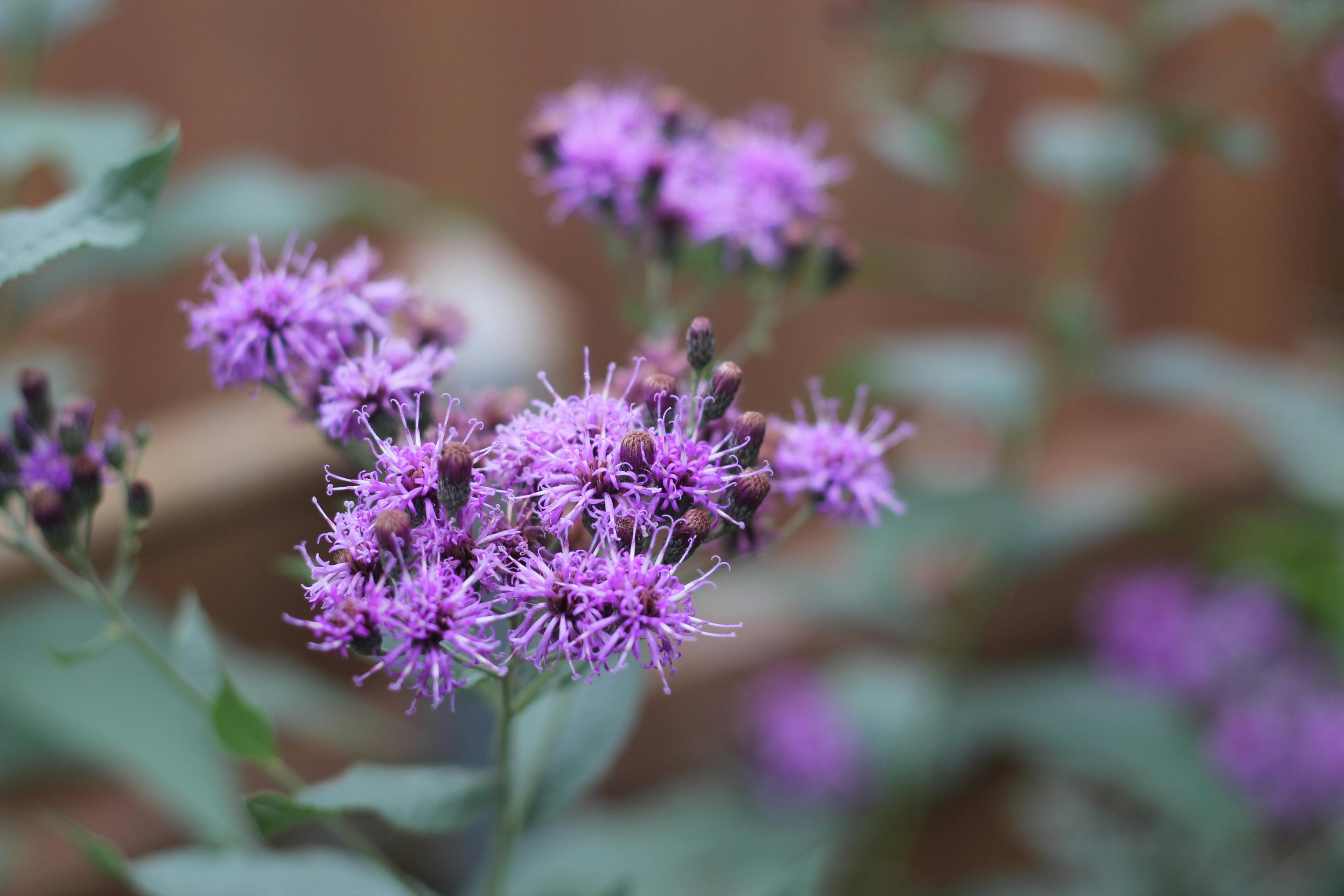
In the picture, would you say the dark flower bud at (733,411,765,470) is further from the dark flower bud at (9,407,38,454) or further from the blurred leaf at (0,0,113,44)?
the blurred leaf at (0,0,113,44)

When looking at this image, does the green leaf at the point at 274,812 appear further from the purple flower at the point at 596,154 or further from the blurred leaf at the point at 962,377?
the blurred leaf at the point at 962,377

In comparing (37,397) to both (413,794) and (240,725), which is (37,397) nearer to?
(240,725)

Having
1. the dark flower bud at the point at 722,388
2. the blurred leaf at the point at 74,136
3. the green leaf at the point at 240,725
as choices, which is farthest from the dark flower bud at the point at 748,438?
the blurred leaf at the point at 74,136

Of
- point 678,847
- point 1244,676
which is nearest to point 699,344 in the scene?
point 678,847

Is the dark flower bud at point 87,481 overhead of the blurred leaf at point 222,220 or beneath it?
beneath

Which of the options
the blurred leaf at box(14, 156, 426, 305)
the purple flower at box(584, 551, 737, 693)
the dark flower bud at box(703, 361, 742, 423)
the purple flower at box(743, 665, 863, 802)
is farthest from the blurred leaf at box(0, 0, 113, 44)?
the purple flower at box(743, 665, 863, 802)

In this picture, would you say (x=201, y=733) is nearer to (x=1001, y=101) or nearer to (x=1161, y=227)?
(x=1001, y=101)
